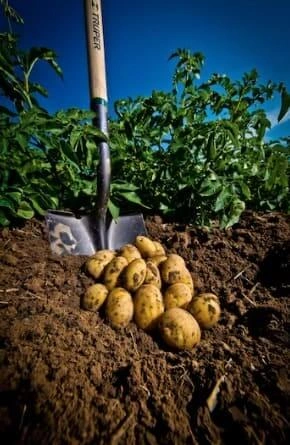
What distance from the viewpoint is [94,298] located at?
1.54m

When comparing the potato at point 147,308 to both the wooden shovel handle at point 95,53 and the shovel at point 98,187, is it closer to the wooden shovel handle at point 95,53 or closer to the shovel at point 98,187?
the shovel at point 98,187

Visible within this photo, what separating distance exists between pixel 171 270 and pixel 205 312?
36 cm

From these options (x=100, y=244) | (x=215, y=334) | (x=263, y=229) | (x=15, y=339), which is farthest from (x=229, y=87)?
(x=15, y=339)

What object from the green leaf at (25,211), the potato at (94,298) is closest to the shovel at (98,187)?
the green leaf at (25,211)

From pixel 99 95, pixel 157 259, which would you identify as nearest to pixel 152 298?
pixel 157 259

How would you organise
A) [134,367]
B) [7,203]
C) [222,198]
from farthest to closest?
[222,198] < [7,203] < [134,367]

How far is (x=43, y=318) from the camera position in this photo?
1.29 m

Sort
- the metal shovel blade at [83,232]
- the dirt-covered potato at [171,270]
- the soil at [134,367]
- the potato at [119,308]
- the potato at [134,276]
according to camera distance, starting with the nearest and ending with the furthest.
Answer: the soil at [134,367], the potato at [119,308], the potato at [134,276], the dirt-covered potato at [171,270], the metal shovel blade at [83,232]

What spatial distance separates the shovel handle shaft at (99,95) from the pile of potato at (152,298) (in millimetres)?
573

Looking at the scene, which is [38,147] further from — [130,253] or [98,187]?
[130,253]

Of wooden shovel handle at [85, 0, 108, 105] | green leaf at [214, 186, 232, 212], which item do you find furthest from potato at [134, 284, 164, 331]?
wooden shovel handle at [85, 0, 108, 105]

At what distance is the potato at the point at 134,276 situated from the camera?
5.20 ft

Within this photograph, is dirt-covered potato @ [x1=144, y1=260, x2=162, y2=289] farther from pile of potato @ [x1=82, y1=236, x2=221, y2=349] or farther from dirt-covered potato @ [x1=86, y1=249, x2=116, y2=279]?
dirt-covered potato @ [x1=86, y1=249, x2=116, y2=279]

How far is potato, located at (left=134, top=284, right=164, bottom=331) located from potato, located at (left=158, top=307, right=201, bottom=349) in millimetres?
95
